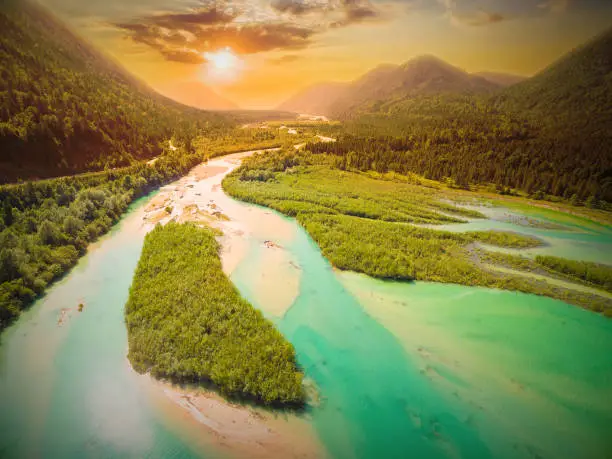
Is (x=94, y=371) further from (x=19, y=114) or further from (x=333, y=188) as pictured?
(x=19, y=114)

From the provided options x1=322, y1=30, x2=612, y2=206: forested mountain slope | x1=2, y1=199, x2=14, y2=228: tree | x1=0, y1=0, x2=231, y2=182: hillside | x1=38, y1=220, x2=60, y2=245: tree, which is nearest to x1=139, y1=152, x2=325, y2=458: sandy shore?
x1=38, y1=220, x2=60, y2=245: tree

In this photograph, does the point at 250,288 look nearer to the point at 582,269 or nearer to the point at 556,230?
the point at 582,269

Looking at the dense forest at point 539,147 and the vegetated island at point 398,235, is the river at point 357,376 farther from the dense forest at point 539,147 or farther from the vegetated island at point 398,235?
the dense forest at point 539,147

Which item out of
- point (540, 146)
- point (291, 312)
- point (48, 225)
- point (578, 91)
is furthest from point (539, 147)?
point (48, 225)

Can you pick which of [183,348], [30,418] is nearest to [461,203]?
[183,348]

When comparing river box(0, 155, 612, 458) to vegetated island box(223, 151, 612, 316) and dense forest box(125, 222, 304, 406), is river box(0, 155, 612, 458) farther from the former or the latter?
vegetated island box(223, 151, 612, 316)
